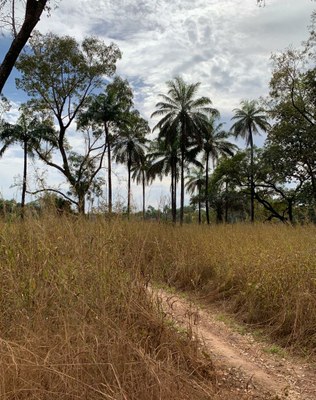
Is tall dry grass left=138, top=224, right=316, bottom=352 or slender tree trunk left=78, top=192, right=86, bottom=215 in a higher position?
slender tree trunk left=78, top=192, right=86, bottom=215

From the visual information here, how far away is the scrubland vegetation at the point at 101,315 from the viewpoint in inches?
83.5

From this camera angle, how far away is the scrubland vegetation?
6.96 ft

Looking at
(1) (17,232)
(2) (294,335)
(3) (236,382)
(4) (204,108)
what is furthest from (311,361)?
(4) (204,108)

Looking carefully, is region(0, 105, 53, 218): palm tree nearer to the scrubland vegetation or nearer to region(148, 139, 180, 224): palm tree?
region(148, 139, 180, 224): palm tree

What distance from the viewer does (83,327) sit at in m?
2.42

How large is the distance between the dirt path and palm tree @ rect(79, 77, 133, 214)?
21.7 metres

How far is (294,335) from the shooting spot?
3.85 metres

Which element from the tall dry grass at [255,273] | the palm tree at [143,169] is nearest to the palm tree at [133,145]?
the palm tree at [143,169]

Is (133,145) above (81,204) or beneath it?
above

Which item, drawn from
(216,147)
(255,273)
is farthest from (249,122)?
(255,273)

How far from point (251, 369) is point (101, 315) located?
1489 mm

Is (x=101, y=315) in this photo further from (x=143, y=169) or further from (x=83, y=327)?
(x=143, y=169)

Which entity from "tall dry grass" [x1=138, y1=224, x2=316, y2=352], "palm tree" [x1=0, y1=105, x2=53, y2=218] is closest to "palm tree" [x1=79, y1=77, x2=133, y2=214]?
"palm tree" [x1=0, y1=105, x2=53, y2=218]

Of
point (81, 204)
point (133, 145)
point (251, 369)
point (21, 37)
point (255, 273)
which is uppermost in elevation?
point (133, 145)
